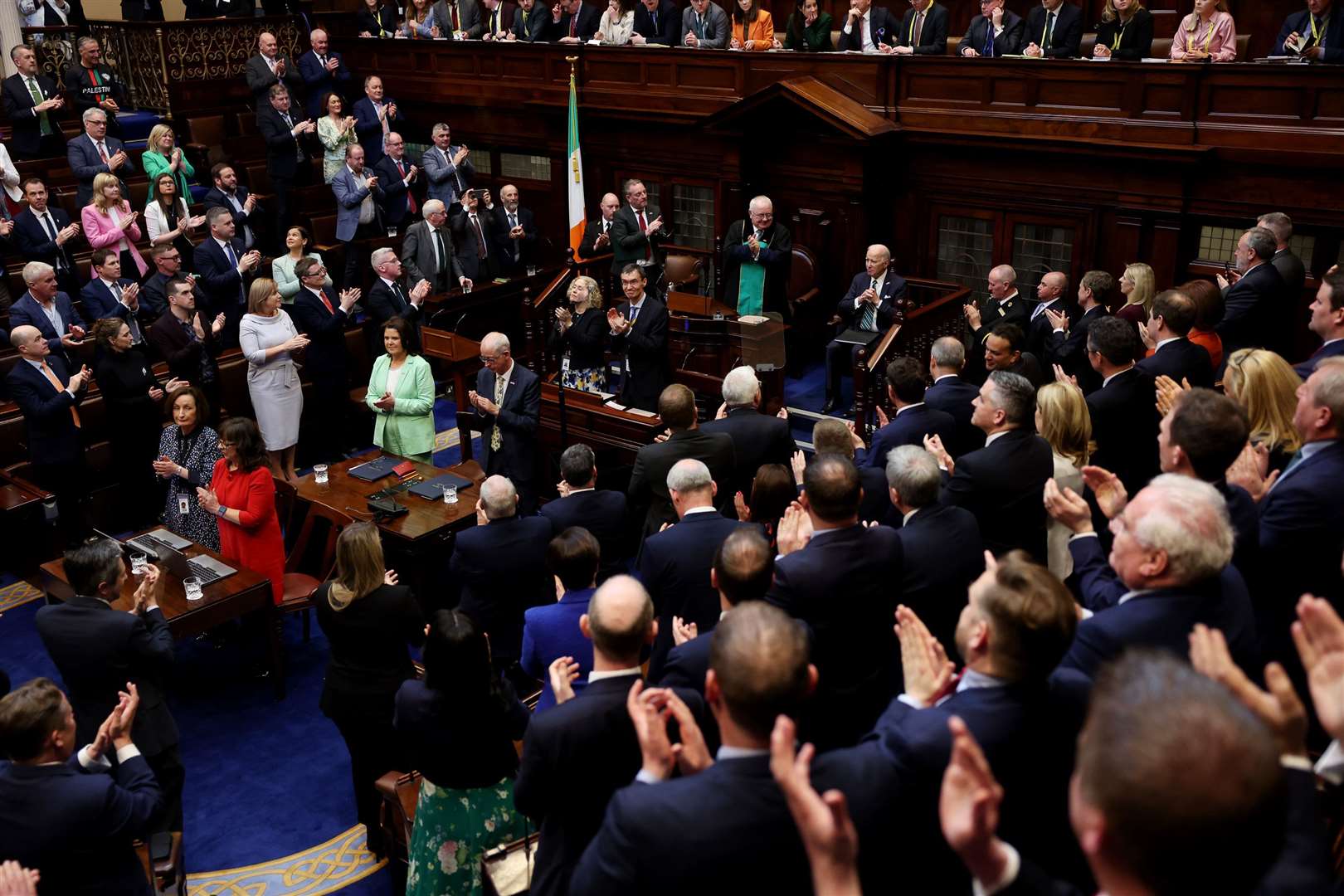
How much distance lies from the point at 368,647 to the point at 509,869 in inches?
54.7

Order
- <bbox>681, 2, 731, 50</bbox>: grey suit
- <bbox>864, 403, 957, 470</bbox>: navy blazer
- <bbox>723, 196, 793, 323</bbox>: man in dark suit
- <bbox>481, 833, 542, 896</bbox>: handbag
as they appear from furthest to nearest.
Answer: <bbox>681, 2, 731, 50</bbox>: grey suit, <bbox>723, 196, 793, 323</bbox>: man in dark suit, <bbox>864, 403, 957, 470</bbox>: navy blazer, <bbox>481, 833, 542, 896</bbox>: handbag

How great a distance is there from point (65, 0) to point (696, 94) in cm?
752

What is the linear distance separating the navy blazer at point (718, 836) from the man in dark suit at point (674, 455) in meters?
3.28

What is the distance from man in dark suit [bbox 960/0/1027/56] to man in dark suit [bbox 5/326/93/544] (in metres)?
7.53

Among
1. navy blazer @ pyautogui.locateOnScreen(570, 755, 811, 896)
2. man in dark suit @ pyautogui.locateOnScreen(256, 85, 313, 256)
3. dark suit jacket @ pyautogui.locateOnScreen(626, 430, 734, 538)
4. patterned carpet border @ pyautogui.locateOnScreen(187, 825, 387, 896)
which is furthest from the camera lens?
man in dark suit @ pyautogui.locateOnScreen(256, 85, 313, 256)

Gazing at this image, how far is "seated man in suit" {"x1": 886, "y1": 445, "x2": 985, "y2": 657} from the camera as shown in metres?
3.99

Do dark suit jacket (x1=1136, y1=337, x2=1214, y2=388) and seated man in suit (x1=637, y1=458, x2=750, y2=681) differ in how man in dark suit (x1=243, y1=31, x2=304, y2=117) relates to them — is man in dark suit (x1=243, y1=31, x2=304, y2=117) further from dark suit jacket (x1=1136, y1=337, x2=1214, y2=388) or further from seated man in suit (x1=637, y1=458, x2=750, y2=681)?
dark suit jacket (x1=1136, y1=337, x2=1214, y2=388)

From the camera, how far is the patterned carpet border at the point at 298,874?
4.96m

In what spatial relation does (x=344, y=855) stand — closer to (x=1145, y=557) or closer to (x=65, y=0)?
(x=1145, y=557)

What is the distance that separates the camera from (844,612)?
3768 mm

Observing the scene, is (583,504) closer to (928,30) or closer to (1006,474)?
(1006,474)

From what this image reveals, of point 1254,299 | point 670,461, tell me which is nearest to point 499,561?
point 670,461

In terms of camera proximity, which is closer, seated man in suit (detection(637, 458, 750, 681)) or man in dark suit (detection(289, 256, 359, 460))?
seated man in suit (detection(637, 458, 750, 681))

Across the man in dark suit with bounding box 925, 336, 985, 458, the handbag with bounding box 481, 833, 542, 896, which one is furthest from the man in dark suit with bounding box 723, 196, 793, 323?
the handbag with bounding box 481, 833, 542, 896
